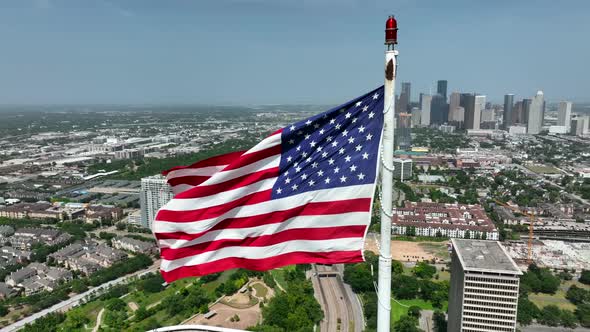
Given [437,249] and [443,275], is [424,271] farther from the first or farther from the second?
[437,249]

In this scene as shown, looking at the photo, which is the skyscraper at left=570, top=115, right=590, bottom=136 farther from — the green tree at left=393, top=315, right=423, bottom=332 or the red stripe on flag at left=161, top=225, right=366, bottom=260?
the red stripe on flag at left=161, top=225, right=366, bottom=260

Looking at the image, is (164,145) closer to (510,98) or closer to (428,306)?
(428,306)

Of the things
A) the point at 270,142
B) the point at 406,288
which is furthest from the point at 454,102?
the point at 270,142

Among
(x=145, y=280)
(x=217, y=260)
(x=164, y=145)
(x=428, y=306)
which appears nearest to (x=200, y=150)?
(x=164, y=145)

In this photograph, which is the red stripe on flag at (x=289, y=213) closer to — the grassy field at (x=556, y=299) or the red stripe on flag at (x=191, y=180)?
the red stripe on flag at (x=191, y=180)

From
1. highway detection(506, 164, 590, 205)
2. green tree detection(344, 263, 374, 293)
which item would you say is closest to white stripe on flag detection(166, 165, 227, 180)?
green tree detection(344, 263, 374, 293)

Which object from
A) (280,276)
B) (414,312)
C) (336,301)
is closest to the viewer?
(414,312)
